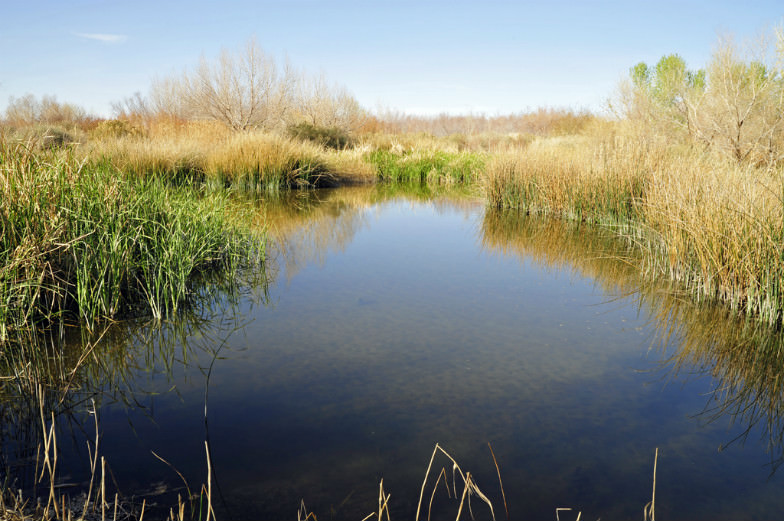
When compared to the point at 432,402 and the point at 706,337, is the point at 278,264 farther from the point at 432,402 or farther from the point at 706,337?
the point at 706,337

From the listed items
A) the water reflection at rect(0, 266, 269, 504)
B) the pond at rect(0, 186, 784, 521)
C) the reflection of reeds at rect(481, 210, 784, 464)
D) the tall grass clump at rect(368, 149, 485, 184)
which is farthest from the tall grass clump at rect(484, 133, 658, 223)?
the tall grass clump at rect(368, 149, 485, 184)

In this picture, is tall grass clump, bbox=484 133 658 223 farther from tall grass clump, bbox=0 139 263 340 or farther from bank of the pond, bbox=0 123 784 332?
tall grass clump, bbox=0 139 263 340

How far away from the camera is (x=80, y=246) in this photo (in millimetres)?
3668

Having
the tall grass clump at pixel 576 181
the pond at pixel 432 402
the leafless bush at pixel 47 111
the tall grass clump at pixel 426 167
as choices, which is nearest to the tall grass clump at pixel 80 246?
the pond at pixel 432 402

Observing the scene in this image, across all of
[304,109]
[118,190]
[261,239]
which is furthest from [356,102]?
[118,190]

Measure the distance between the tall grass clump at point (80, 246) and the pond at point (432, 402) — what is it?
1.03ft

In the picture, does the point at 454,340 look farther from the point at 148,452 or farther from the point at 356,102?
the point at 356,102

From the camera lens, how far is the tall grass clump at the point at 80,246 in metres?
3.22

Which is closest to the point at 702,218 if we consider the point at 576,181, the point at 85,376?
the point at 576,181

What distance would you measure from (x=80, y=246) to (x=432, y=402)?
263cm

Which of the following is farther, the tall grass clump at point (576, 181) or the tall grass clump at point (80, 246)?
the tall grass clump at point (576, 181)

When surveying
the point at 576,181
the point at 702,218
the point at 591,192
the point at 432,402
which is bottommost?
the point at 432,402

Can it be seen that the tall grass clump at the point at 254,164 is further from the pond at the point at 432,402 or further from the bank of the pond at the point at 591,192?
the pond at the point at 432,402

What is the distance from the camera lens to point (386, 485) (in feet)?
6.63
